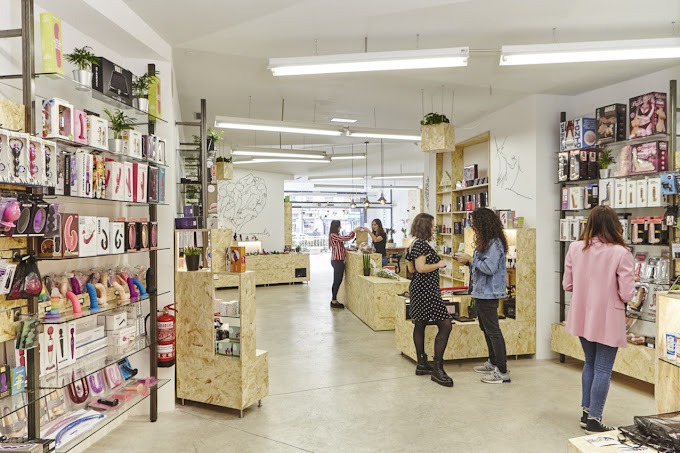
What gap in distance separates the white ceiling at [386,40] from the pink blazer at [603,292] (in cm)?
187

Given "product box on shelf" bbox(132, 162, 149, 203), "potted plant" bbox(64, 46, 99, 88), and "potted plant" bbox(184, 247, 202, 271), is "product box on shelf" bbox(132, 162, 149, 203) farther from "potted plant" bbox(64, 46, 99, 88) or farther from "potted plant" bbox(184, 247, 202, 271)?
"potted plant" bbox(184, 247, 202, 271)

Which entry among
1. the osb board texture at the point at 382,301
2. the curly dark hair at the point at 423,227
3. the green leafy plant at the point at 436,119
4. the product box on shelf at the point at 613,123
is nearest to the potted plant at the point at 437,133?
the green leafy plant at the point at 436,119

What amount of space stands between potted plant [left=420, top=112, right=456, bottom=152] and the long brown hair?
2383 mm

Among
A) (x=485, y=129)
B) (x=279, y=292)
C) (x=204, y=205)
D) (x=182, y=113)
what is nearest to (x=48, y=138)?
(x=204, y=205)

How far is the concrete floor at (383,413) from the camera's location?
Result: 12.2 feet

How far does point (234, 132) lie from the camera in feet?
29.9

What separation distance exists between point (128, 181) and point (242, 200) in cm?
1051

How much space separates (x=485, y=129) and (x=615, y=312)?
13.9 ft

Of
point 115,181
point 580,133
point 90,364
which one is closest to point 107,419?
point 90,364

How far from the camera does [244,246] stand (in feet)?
16.0

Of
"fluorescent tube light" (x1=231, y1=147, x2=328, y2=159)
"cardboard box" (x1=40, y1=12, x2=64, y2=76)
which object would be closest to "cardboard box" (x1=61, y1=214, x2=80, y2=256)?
"cardboard box" (x1=40, y1=12, x2=64, y2=76)

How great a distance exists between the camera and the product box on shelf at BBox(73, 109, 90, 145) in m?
3.00

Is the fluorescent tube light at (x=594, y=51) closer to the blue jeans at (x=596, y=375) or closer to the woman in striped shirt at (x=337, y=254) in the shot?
the blue jeans at (x=596, y=375)

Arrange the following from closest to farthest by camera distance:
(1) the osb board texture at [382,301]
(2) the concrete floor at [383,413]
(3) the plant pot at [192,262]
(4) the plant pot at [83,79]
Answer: (4) the plant pot at [83,79] < (2) the concrete floor at [383,413] < (3) the plant pot at [192,262] < (1) the osb board texture at [382,301]
